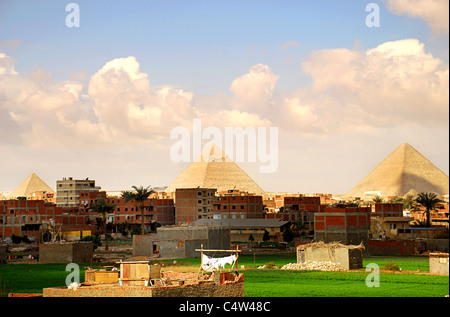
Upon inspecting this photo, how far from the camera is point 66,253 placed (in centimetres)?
5956

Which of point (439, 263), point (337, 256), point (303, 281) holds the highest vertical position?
point (337, 256)

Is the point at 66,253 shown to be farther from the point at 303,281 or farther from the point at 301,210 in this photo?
the point at 301,210

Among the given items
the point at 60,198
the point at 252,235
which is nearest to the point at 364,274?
the point at 252,235

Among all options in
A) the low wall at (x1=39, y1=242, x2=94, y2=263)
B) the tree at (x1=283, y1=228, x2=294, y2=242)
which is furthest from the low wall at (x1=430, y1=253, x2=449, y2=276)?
the tree at (x1=283, y1=228, x2=294, y2=242)

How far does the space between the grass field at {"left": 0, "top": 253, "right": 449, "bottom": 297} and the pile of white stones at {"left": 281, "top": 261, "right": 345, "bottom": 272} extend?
1.51 meters

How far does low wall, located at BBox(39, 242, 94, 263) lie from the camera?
5938 centimetres

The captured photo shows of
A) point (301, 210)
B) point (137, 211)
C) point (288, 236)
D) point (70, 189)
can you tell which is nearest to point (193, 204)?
point (137, 211)

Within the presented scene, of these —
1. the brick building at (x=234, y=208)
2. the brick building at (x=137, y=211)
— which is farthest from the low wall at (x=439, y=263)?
the brick building at (x=137, y=211)

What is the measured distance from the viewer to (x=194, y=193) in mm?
119375

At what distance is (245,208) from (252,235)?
18.5 metres

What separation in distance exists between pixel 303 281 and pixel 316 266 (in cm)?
817

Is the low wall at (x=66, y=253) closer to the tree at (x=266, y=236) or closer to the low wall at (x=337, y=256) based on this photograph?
the low wall at (x=337, y=256)

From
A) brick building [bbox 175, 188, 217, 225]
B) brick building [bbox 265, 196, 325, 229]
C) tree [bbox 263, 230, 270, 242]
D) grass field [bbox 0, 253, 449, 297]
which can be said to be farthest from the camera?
brick building [bbox 175, 188, 217, 225]

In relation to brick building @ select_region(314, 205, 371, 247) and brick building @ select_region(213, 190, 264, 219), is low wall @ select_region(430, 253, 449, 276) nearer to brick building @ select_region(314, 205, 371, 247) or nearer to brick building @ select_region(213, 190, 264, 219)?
brick building @ select_region(314, 205, 371, 247)
